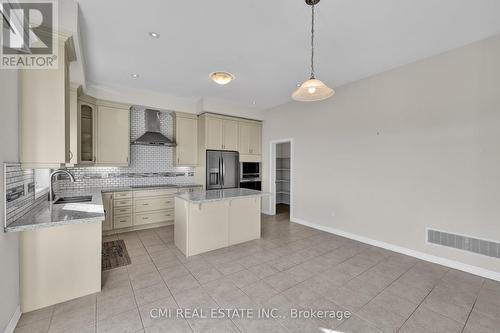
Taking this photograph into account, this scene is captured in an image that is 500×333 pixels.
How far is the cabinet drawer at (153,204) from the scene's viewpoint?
4.26 meters

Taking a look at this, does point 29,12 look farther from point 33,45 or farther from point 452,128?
point 452,128

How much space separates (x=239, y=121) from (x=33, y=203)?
13.6 feet

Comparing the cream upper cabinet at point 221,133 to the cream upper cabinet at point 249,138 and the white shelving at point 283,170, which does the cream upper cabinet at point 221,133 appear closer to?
the cream upper cabinet at point 249,138

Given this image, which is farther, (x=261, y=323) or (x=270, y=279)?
(x=270, y=279)

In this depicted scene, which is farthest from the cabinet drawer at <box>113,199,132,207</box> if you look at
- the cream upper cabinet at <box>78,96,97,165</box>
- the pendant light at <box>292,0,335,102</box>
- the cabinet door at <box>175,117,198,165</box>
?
the pendant light at <box>292,0,335,102</box>

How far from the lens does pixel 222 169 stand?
5242 mm

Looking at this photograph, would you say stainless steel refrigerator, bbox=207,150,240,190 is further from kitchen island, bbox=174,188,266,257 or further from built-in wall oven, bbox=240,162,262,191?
kitchen island, bbox=174,188,266,257

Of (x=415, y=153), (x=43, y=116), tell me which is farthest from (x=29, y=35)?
(x=415, y=153)

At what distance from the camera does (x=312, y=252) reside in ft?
10.7

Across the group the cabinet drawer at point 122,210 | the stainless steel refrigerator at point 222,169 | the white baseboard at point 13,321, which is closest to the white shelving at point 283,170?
the stainless steel refrigerator at point 222,169

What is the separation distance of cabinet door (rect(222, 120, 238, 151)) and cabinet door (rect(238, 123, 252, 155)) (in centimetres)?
13

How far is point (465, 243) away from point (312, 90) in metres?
2.86

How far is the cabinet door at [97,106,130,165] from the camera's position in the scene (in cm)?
404

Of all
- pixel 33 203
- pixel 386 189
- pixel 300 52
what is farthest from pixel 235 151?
pixel 33 203
